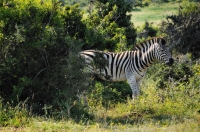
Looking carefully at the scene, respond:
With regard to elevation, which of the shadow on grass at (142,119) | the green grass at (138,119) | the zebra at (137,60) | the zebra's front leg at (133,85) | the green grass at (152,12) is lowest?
the shadow on grass at (142,119)

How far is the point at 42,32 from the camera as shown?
9781mm

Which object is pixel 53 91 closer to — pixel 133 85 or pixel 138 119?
pixel 138 119

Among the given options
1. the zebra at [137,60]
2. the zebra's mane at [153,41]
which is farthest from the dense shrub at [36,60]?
→ the zebra's mane at [153,41]

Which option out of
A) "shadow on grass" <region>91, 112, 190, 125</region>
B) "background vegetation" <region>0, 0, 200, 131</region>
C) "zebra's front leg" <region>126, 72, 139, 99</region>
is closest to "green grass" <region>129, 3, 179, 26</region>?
"zebra's front leg" <region>126, 72, 139, 99</region>

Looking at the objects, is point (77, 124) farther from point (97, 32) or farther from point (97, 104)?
point (97, 32)

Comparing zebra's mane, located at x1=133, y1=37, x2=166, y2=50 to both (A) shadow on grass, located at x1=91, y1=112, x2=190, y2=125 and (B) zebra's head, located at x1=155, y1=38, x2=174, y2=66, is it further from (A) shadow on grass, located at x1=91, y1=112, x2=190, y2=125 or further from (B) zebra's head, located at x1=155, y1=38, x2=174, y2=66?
(A) shadow on grass, located at x1=91, y1=112, x2=190, y2=125

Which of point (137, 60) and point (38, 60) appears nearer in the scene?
point (38, 60)

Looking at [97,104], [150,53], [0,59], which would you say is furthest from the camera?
[150,53]

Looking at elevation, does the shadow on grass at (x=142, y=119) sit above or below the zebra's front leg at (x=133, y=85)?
below

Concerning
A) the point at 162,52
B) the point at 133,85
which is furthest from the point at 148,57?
the point at 133,85

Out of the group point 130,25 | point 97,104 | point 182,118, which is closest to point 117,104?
point 97,104

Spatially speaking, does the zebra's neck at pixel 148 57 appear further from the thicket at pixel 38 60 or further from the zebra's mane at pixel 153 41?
the thicket at pixel 38 60

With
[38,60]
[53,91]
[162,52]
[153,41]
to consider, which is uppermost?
[153,41]

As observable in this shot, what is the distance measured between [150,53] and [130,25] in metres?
7.27
